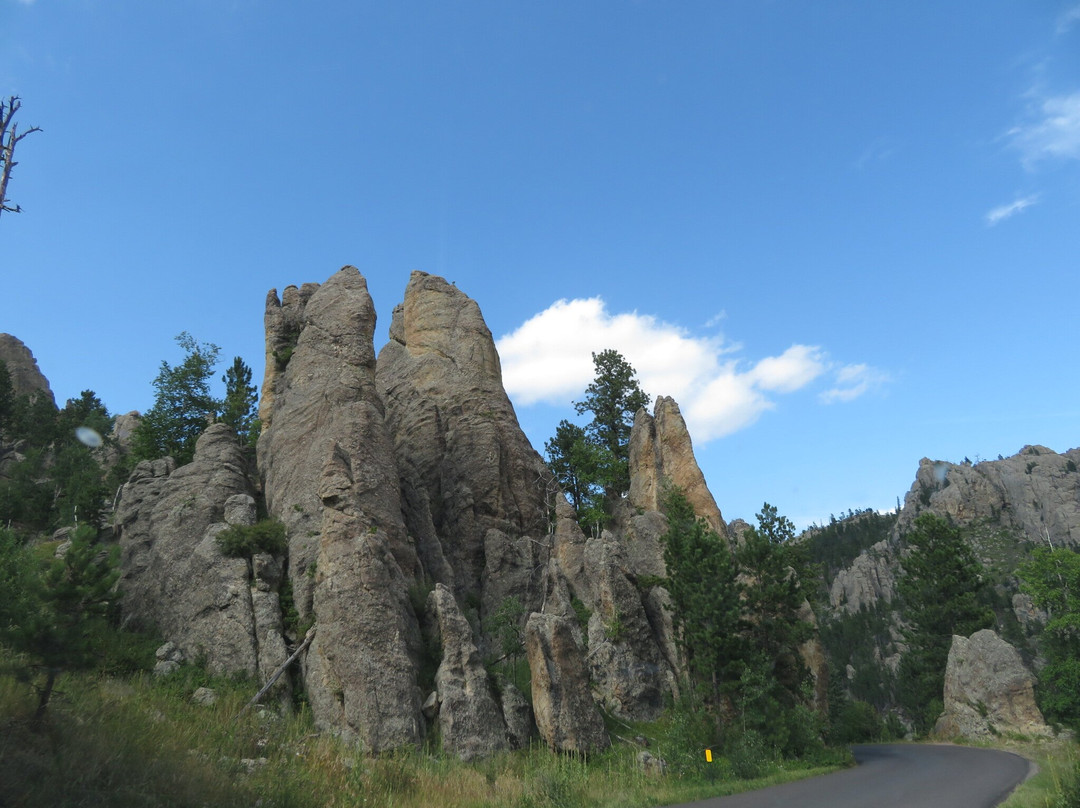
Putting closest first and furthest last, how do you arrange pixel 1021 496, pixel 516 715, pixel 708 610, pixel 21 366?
pixel 516 715 → pixel 708 610 → pixel 21 366 → pixel 1021 496

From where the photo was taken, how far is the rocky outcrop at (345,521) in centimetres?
2305

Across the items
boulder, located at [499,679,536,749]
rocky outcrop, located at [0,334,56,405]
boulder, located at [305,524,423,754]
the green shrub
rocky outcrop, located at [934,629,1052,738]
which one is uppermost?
rocky outcrop, located at [0,334,56,405]

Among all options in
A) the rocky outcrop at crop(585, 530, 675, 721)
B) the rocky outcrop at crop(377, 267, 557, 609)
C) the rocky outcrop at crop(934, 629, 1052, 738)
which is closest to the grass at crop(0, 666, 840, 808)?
the rocky outcrop at crop(585, 530, 675, 721)

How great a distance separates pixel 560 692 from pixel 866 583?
154m

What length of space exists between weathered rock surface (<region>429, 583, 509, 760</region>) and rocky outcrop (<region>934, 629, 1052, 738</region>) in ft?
109

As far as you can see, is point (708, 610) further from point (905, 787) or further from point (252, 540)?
point (252, 540)

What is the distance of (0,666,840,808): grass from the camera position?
477 inches

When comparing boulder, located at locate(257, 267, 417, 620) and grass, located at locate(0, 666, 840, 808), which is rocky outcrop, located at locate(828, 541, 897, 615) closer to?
grass, located at locate(0, 666, 840, 808)

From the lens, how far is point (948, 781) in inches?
804

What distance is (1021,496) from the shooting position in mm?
146500

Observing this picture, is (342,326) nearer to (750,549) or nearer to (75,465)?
(750,549)

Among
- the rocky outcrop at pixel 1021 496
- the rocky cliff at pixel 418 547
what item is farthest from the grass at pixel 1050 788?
the rocky outcrop at pixel 1021 496

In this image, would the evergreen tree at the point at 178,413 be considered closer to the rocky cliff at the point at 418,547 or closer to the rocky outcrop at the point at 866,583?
the rocky cliff at the point at 418,547

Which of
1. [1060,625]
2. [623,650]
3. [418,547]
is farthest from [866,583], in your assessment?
[418,547]
